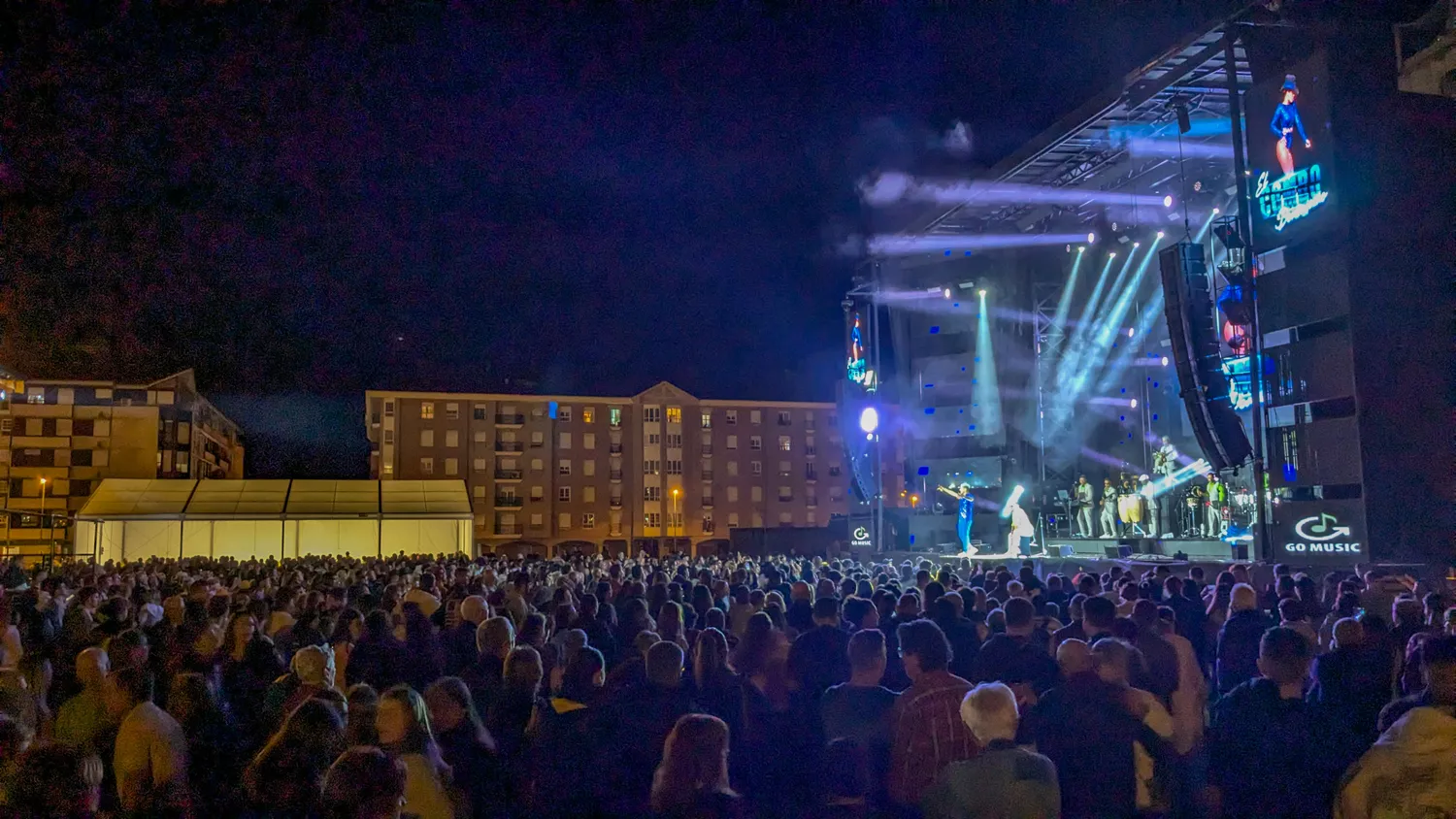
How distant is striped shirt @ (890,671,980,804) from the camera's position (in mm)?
4031

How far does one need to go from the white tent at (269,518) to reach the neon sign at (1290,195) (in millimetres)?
27406

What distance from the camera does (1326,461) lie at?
15.8m

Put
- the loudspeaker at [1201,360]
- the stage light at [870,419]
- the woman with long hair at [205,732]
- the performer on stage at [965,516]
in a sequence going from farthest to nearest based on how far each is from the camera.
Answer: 1. the stage light at [870,419]
2. the performer on stage at [965,516]
3. the loudspeaker at [1201,360]
4. the woman with long hair at [205,732]

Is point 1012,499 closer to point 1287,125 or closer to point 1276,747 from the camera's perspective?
point 1287,125

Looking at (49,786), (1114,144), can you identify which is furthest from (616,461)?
(49,786)

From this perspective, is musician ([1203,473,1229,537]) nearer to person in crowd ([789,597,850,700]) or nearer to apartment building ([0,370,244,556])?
person in crowd ([789,597,850,700])

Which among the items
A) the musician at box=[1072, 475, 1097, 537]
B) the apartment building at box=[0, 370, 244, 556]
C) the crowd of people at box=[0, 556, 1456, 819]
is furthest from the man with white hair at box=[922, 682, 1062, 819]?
the apartment building at box=[0, 370, 244, 556]

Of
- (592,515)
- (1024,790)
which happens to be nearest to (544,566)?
(1024,790)

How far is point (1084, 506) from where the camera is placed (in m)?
26.6

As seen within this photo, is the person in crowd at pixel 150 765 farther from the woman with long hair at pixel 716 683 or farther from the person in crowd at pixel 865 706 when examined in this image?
the person in crowd at pixel 865 706

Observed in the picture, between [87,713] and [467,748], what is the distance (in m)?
2.46

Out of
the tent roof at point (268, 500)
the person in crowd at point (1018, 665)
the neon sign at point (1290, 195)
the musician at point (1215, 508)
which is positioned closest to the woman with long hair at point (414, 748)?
the person in crowd at point (1018, 665)

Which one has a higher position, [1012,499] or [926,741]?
[1012,499]

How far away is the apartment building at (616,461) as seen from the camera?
2613 inches
